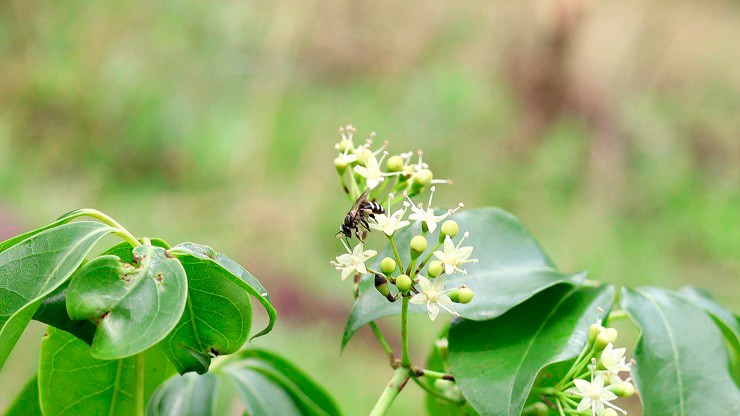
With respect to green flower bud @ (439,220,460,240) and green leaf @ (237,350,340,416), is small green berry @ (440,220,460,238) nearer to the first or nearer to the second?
green flower bud @ (439,220,460,240)

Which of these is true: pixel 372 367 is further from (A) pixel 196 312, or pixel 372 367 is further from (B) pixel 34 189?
(A) pixel 196 312

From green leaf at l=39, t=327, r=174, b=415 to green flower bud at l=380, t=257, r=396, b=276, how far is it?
249 millimetres

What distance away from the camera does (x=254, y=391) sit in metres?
0.92

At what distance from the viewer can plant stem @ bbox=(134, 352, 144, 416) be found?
2.26 ft

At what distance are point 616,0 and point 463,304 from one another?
5.10 meters

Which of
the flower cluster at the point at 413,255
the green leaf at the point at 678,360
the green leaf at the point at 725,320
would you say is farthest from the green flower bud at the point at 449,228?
the green leaf at the point at 725,320

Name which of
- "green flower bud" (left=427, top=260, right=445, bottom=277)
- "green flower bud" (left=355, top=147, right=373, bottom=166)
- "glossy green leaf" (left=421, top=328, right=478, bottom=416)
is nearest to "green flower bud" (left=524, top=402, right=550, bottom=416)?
"glossy green leaf" (left=421, top=328, right=478, bottom=416)

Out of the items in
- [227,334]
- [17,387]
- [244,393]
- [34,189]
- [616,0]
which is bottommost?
[17,387]

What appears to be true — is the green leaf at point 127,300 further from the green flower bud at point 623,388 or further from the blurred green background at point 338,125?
the blurred green background at point 338,125

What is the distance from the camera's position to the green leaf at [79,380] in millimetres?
743

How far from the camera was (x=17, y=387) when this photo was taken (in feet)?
9.45

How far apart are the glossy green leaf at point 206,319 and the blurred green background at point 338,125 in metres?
2.39

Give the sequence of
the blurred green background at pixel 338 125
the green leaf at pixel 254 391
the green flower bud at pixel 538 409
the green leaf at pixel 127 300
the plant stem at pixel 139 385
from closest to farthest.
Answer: the green leaf at pixel 127 300, the plant stem at pixel 139 385, the green flower bud at pixel 538 409, the green leaf at pixel 254 391, the blurred green background at pixel 338 125

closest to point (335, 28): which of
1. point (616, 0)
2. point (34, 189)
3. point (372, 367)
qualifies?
point (616, 0)
